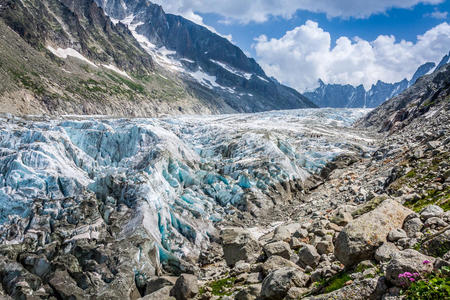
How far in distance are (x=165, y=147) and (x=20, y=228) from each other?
20507mm

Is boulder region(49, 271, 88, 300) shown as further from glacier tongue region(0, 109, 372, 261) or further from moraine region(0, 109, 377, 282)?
glacier tongue region(0, 109, 372, 261)

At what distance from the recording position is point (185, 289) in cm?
1636

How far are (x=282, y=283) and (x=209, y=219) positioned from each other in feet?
79.5

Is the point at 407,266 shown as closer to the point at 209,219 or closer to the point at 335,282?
the point at 335,282

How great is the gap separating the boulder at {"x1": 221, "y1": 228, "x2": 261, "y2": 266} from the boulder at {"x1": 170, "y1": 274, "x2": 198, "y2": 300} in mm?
4703

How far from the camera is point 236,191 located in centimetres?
4203

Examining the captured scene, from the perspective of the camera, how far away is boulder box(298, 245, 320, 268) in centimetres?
1394

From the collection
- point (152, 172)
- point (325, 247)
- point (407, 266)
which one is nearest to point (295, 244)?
point (325, 247)

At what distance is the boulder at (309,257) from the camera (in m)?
13.9

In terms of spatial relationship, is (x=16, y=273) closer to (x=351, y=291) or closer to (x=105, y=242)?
(x=105, y=242)

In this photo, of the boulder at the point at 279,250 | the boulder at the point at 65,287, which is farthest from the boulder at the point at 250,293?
the boulder at the point at 65,287

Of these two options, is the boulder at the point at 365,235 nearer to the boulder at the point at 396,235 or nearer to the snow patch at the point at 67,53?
the boulder at the point at 396,235

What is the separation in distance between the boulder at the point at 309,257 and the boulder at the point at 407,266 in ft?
21.7

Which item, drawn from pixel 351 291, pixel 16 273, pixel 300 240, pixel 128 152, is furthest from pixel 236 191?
pixel 351 291
